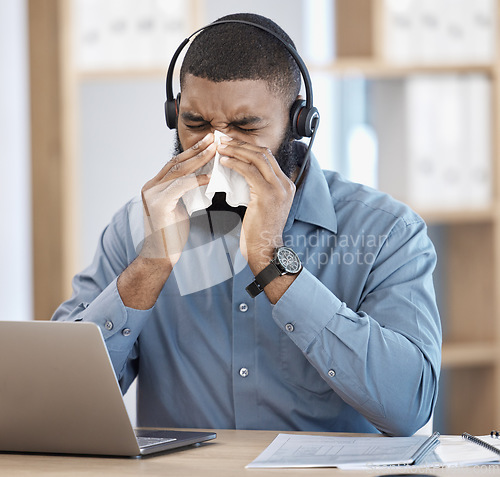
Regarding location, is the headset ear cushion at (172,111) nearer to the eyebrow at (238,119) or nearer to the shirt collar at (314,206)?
the eyebrow at (238,119)

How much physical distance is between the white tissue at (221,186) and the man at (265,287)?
1 cm

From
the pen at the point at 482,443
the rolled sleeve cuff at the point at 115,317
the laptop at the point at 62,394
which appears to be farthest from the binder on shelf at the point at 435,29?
the laptop at the point at 62,394

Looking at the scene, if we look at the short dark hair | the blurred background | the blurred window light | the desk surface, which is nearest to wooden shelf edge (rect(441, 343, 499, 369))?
the blurred background

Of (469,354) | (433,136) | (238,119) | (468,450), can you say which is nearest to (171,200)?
(238,119)

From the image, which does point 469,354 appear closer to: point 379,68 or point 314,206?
point 379,68

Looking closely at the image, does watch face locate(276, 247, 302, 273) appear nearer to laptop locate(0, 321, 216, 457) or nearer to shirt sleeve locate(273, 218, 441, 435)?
shirt sleeve locate(273, 218, 441, 435)

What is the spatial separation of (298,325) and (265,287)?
0.25 feet

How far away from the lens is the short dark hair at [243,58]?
129 cm

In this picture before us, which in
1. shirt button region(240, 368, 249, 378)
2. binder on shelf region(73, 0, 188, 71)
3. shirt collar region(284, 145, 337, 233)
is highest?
binder on shelf region(73, 0, 188, 71)

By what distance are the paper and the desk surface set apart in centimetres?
2

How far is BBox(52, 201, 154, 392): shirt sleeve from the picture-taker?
4.15ft

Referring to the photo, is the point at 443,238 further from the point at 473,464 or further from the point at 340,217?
the point at 473,464

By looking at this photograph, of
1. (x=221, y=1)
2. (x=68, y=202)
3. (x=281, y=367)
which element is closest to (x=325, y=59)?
(x=221, y=1)

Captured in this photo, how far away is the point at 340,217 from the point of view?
4.58ft
